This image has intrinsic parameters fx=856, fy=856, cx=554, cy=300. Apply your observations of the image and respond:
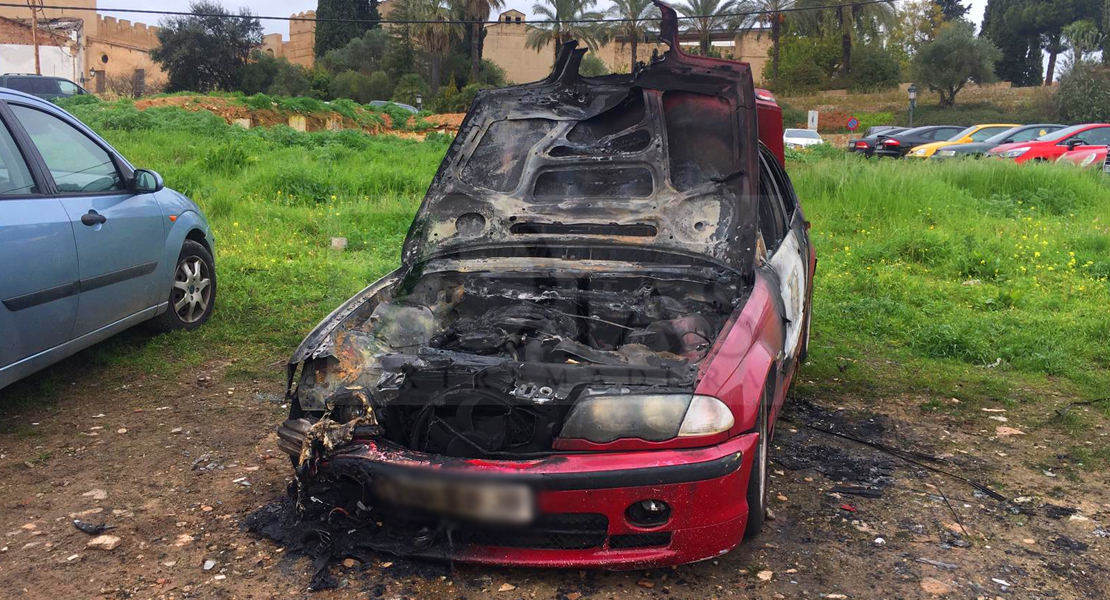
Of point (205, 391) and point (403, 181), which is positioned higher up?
point (403, 181)

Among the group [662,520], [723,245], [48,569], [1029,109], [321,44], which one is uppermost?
[321,44]

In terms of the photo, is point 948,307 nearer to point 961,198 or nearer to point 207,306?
point 961,198

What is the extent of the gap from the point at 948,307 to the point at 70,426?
6.03m

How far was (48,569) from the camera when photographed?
287 cm

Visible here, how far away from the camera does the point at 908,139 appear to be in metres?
21.2

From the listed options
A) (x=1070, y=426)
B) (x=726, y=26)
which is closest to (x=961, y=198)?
(x=1070, y=426)

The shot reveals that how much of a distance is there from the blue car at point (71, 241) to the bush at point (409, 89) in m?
39.4

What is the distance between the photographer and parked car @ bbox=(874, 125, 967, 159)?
20562 mm

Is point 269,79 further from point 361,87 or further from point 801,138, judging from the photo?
point 801,138

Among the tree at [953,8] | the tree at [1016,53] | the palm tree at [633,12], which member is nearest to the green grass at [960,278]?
the palm tree at [633,12]

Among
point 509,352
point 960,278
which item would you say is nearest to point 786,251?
point 509,352

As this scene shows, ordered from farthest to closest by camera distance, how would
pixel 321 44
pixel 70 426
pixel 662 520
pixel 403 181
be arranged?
pixel 321 44
pixel 403 181
pixel 70 426
pixel 662 520

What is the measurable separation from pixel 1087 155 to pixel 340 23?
148ft

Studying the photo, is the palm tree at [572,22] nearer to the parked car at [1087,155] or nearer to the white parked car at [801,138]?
the white parked car at [801,138]
